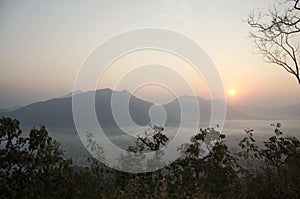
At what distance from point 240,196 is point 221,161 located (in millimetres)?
1723

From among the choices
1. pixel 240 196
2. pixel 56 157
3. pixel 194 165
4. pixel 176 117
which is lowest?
pixel 240 196

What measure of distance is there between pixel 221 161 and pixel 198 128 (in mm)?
1504

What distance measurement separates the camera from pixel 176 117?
1123 cm

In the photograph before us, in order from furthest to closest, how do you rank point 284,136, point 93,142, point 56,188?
1. point 284,136
2. point 93,142
3. point 56,188

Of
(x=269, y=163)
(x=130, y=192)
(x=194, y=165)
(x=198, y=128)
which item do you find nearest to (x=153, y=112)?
(x=198, y=128)

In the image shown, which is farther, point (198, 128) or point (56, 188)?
point (198, 128)

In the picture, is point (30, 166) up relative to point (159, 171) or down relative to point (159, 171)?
up

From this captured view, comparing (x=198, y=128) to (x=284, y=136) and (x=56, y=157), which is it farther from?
(x=56, y=157)

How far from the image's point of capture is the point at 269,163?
11992 millimetres

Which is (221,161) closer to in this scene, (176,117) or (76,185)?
(176,117)

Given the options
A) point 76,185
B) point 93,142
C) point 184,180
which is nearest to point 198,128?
point 184,180

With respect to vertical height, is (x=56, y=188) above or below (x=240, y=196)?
above

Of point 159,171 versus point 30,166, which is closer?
point 30,166

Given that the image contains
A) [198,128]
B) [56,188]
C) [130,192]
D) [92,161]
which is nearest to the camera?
[56,188]
